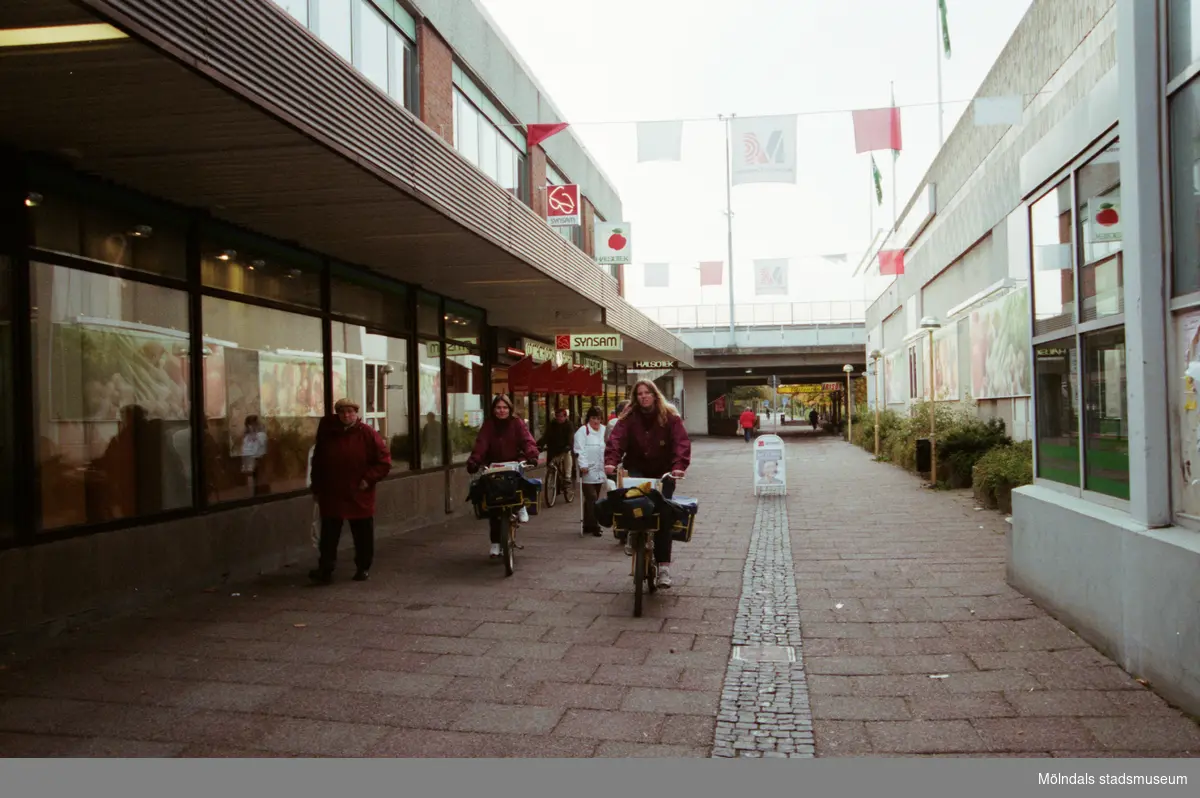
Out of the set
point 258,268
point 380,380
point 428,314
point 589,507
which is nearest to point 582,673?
point 258,268

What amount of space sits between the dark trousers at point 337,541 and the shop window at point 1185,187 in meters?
6.49

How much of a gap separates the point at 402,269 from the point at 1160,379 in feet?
29.4

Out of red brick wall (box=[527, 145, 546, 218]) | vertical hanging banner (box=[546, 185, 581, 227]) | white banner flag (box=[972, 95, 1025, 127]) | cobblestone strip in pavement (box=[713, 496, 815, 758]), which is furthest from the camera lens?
red brick wall (box=[527, 145, 546, 218])

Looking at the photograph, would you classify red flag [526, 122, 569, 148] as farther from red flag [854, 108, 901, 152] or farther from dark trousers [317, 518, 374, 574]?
dark trousers [317, 518, 374, 574]

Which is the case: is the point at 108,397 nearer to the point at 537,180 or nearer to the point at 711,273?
the point at 537,180

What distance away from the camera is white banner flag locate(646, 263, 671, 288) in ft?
99.6

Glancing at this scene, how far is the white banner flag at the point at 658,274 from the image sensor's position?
30.4m

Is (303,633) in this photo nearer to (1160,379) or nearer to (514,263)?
(1160,379)

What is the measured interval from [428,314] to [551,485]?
3.52 meters

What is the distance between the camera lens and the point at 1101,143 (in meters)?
5.71

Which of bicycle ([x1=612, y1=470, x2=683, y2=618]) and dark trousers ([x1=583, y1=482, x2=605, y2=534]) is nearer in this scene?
bicycle ([x1=612, y1=470, x2=683, y2=618])

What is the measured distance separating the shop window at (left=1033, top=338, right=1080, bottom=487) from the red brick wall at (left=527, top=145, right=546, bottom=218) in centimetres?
1416

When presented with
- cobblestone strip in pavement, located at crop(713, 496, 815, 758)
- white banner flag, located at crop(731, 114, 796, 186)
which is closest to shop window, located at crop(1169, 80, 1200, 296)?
cobblestone strip in pavement, located at crop(713, 496, 815, 758)

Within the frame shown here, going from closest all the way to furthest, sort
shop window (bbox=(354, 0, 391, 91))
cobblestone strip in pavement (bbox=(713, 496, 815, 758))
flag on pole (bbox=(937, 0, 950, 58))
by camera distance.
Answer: cobblestone strip in pavement (bbox=(713, 496, 815, 758)) < shop window (bbox=(354, 0, 391, 91)) < flag on pole (bbox=(937, 0, 950, 58))
